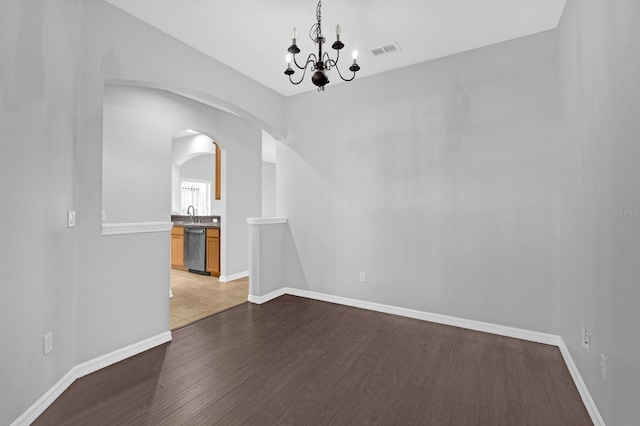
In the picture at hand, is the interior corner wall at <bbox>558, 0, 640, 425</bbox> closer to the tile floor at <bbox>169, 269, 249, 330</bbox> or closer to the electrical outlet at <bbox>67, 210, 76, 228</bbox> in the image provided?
the electrical outlet at <bbox>67, 210, 76, 228</bbox>

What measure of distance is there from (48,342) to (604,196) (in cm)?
356

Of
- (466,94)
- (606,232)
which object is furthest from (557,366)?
(466,94)

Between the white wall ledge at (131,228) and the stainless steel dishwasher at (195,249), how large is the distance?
2.86 meters

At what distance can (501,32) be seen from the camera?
9.24 feet

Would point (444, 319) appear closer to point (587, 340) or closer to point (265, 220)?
point (587, 340)

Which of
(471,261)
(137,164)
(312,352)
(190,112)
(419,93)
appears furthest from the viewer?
(190,112)

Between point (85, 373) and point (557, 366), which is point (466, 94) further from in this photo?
point (85, 373)

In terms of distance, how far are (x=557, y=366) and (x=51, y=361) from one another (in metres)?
3.77

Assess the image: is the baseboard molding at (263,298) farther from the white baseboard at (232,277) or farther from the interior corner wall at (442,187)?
the white baseboard at (232,277)

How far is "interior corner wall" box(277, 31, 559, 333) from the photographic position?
2.82 m

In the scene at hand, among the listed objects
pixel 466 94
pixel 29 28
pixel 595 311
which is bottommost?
pixel 595 311

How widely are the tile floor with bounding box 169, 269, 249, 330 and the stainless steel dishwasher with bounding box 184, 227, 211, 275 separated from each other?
174 millimetres

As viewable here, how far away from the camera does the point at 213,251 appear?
541cm

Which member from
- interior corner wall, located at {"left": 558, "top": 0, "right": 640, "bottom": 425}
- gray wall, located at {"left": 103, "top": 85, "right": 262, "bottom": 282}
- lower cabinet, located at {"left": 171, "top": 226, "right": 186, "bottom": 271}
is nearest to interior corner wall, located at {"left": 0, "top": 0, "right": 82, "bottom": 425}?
gray wall, located at {"left": 103, "top": 85, "right": 262, "bottom": 282}
